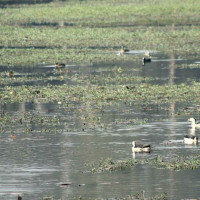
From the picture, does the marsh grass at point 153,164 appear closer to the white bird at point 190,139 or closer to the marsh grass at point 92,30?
the white bird at point 190,139

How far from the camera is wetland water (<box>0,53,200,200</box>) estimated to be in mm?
18781

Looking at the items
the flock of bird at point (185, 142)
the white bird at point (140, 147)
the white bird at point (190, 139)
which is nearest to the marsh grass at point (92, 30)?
the flock of bird at point (185, 142)

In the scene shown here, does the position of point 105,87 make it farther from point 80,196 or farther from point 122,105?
point 80,196

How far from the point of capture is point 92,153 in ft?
75.5

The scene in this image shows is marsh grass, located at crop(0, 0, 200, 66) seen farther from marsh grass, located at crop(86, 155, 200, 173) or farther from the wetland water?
marsh grass, located at crop(86, 155, 200, 173)

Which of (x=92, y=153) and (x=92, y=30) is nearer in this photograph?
(x=92, y=153)

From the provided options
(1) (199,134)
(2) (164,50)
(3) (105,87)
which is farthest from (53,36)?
(1) (199,134)

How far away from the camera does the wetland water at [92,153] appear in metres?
18.8

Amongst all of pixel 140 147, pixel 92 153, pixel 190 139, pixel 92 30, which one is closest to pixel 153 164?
pixel 140 147

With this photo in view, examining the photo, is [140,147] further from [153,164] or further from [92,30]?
[92,30]

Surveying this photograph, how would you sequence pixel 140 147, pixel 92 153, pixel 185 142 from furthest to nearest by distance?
1. pixel 185 142
2. pixel 92 153
3. pixel 140 147

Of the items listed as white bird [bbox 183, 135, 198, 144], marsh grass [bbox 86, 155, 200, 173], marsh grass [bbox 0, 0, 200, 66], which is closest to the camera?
marsh grass [bbox 86, 155, 200, 173]

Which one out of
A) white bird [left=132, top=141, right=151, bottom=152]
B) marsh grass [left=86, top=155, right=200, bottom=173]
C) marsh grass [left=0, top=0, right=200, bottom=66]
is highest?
marsh grass [left=0, top=0, right=200, bottom=66]

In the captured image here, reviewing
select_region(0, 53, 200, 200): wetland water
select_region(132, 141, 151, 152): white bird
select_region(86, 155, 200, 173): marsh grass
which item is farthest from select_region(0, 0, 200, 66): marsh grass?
select_region(86, 155, 200, 173): marsh grass
